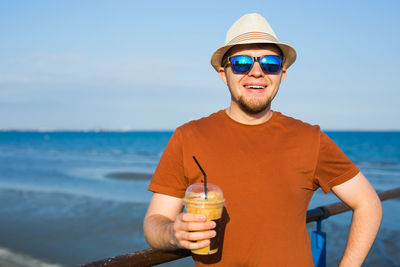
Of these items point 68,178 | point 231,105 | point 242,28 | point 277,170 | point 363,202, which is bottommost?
point 68,178

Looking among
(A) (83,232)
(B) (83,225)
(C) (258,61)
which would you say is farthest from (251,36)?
(B) (83,225)

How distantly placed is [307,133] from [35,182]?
45.4ft

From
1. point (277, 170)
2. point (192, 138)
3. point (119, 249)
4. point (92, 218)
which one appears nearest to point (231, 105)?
point (192, 138)

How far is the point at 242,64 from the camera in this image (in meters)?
1.95

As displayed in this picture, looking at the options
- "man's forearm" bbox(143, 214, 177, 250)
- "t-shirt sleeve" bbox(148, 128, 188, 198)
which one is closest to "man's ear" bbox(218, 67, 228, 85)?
"t-shirt sleeve" bbox(148, 128, 188, 198)

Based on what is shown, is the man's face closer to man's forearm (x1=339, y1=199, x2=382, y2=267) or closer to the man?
the man

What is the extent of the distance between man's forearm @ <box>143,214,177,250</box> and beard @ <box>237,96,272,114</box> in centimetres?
74

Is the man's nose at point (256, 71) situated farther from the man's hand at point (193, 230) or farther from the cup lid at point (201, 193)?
the man's hand at point (193, 230)

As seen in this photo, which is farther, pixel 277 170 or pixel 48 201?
pixel 48 201

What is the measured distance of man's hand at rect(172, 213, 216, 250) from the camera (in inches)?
53.4

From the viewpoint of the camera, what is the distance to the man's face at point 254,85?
1937 millimetres

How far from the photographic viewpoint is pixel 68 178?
14.9 m

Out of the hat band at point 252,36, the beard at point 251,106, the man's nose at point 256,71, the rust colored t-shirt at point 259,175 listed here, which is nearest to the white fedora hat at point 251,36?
the hat band at point 252,36

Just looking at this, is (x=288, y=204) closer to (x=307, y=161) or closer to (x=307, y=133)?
(x=307, y=161)
